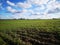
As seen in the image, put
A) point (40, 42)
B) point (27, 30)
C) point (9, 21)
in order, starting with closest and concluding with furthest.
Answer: point (40, 42)
point (27, 30)
point (9, 21)

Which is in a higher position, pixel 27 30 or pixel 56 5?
pixel 56 5

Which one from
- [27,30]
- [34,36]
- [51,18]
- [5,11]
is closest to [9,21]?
[5,11]

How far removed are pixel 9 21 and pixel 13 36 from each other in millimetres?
669

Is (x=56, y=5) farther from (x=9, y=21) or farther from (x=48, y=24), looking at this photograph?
(x=9, y=21)

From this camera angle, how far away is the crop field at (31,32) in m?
4.33

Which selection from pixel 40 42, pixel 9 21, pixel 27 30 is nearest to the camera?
pixel 40 42

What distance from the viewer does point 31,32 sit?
4652mm

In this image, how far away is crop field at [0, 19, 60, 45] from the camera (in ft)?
14.2

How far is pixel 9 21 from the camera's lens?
5086 mm

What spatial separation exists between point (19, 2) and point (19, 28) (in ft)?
2.75

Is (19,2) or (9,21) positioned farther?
(9,21)

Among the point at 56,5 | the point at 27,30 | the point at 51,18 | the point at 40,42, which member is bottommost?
the point at 40,42

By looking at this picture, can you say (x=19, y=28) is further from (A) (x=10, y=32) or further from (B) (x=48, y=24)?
(B) (x=48, y=24)

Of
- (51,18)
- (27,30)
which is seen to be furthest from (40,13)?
(27,30)
